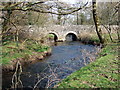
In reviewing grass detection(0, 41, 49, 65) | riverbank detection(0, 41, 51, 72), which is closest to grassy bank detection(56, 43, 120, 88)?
riverbank detection(0, 41, 51, 72)

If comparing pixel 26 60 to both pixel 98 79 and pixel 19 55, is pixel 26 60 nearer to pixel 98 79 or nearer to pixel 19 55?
pixel 19 55

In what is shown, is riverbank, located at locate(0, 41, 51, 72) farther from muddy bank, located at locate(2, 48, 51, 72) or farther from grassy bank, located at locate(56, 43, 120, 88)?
grassy bank, located at locate(56, 43, 120, 88)

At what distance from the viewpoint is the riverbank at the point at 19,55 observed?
31.9 feet

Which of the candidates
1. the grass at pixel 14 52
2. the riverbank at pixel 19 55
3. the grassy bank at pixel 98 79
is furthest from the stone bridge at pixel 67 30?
the grassy bank at pixel 98 79

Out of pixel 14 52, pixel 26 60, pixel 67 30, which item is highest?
pixel 67 30

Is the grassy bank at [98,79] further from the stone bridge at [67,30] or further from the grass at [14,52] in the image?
the stone bridge at [67,30]

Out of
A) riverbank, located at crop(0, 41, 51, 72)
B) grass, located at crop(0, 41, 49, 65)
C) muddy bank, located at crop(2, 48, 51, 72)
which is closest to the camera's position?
muddy bank, located at crop(2, 48, 51, 72)

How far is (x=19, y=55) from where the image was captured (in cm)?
1128

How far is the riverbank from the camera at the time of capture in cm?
973

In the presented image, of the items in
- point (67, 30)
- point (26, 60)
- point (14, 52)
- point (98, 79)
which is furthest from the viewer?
A: point (67, 30)

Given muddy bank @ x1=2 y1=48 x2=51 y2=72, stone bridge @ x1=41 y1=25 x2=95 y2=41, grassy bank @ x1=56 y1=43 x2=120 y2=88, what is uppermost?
stone bridge @ x1=41 y1=25 x2=95 y2=41

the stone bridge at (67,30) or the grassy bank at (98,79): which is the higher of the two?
the stone bridge at (67,30)

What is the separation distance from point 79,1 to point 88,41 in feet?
56.6

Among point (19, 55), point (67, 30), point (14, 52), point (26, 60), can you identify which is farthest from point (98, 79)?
point (67, 30)
